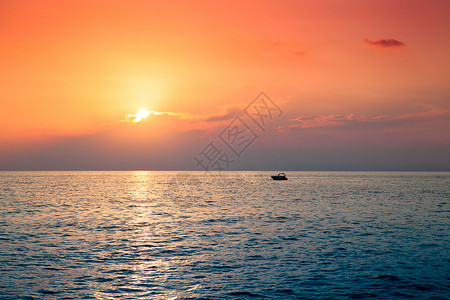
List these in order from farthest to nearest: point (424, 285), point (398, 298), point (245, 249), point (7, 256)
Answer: point (245, 249)
point (7, 256)
point (424, 285)
point (398, 298)

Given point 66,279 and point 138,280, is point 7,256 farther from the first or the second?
point 138,280

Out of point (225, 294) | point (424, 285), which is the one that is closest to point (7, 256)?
point (225, 294)

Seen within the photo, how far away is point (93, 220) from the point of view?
189 ft

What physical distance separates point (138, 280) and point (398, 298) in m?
16.8

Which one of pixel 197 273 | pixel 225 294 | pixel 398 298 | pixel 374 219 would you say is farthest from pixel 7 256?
pixel 374 219

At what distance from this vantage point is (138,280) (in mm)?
25422

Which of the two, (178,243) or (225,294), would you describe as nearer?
(225,294)

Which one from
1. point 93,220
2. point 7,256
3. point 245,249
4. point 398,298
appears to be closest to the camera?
point 398,298

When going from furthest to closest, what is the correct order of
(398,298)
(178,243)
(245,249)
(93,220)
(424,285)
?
1. (93,220)
2. (178,243)
3. (245,249)
4. (424,285)
5. (398,298)

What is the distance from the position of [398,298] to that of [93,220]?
47.2 metres

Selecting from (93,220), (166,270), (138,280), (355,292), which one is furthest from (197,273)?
(93,220)

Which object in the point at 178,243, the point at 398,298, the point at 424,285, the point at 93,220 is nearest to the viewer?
the point at 398,298

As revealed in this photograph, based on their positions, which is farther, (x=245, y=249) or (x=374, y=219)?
(x=374, y=219)

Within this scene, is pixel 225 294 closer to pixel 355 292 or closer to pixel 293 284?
pixel 293 284
